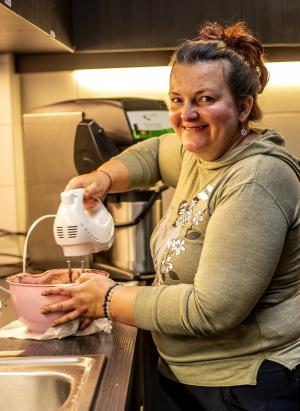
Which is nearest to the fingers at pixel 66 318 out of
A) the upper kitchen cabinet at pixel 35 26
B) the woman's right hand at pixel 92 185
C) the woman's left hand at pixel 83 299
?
the woman's left hand at pixel 83 299

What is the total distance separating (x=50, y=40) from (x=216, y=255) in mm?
1217

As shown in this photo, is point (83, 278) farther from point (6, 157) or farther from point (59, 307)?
point (6, 157)

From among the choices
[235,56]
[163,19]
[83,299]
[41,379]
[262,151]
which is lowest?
[41,379]

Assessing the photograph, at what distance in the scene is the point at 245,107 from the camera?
1.17 meters

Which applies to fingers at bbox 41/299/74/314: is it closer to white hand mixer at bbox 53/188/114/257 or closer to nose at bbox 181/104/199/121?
white hand mixer at bbox 53/188/114/257

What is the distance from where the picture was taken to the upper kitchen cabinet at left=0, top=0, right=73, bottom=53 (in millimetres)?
1533

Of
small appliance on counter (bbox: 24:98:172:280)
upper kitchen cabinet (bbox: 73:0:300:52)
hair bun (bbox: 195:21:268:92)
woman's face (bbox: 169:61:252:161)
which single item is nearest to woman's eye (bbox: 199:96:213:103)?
woman's face (bbox: 169:61:252:161)

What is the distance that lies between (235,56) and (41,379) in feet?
2.04

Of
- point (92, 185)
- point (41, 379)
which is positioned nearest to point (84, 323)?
point (41, 379)

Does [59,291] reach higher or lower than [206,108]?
lower

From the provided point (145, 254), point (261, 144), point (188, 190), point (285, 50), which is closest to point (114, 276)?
point (145, 254)

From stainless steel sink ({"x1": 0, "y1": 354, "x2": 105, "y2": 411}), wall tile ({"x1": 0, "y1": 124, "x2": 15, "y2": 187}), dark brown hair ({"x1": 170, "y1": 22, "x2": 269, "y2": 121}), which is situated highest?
dark brown hair ({"x1": 170, "y1": 22, "x2": 269, "y2": 121})

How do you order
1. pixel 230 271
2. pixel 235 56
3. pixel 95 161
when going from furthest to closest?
1. pixel 95 161
2. pixel 235 56
3. pixel 230 271

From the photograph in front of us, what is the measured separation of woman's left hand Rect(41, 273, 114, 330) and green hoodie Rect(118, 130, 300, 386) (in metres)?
0.08
